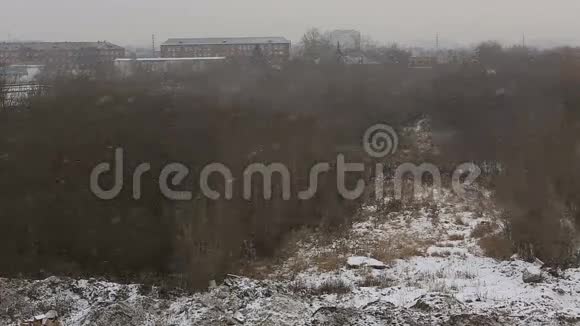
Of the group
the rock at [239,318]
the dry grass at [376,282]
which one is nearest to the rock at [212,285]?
the rock at [239,318]

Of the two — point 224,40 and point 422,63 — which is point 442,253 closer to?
point 422,63

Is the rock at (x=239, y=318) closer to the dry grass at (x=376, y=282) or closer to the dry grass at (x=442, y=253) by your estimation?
the dry grass at (x=376, y=282)

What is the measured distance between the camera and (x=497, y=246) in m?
7.65

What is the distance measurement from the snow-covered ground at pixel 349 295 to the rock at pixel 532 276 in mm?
49

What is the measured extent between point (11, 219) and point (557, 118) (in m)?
12.3

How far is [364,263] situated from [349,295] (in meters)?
1.15

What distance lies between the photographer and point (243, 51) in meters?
39.5

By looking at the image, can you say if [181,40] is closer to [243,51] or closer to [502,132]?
[243,51]

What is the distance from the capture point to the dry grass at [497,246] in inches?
292

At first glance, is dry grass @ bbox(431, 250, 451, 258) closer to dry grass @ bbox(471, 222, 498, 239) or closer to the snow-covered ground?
the snow-covered ground

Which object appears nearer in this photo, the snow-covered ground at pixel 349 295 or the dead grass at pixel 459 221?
the snow-covered ground at pixel 349 295

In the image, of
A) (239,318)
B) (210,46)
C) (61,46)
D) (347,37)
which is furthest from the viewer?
(347,37)

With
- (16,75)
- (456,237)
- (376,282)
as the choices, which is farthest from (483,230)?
(16,75)

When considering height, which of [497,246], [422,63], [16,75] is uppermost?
[422,63]
